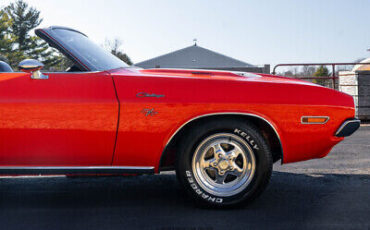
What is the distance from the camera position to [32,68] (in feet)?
10.9

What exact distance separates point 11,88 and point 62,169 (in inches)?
28.5

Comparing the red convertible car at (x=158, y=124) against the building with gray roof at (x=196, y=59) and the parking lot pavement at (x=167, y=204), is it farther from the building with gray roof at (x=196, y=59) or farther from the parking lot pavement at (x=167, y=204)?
the building with gray roof at (x=196, y=59)

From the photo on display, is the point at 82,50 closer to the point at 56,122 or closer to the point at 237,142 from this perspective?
the point at 56,122

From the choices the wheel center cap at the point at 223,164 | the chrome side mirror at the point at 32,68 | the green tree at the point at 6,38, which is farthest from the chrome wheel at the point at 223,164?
the green tree at the point at 6,38

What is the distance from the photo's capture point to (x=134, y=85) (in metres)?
3.41

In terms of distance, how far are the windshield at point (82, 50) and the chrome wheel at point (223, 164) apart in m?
1.05

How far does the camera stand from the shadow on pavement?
124 inches

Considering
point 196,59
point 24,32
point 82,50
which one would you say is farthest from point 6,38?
point 82,50

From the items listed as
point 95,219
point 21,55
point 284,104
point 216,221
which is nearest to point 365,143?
point 284,104

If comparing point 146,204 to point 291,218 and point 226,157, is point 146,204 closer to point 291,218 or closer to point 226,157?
point 226,157

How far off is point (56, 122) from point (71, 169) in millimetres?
374

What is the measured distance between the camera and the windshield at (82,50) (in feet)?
11.8

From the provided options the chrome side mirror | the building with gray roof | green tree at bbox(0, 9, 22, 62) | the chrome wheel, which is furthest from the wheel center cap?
green tree at bbox(0, 9, 22, 62)

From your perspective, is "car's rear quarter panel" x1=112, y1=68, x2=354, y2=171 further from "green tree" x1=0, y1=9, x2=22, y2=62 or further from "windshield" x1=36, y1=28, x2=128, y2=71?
"green tree" x1=0, y1=9, x2=22, y2=62
